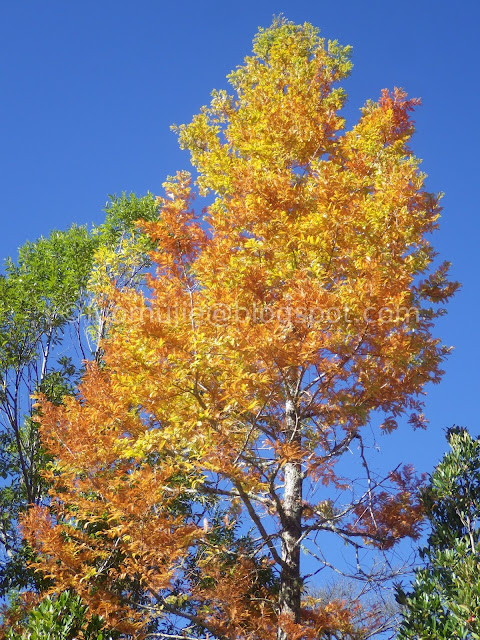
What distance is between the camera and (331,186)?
6750 millimetres

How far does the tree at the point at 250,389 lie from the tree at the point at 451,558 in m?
0.72

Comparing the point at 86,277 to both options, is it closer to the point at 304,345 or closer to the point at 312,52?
the point at 312,52

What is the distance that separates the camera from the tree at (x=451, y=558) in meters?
5.00

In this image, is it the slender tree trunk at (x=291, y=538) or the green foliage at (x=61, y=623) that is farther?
the slender tree trunk at (x=291, y=538)

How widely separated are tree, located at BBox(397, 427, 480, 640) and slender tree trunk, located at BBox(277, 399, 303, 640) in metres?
1.53

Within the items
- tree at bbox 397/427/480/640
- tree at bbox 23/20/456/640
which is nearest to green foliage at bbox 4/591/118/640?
tree at bbox 23/20/456/640

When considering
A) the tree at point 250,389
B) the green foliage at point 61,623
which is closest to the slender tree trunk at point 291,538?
the tree at point 250,389

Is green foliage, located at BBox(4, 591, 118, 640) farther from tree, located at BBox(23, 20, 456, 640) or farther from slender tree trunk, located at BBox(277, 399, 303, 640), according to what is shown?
slender tree trunk, located at BBox(277, 399, 303, 640)

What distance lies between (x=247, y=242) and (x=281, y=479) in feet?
13.0

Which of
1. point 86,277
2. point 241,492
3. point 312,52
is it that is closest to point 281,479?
point 241,492

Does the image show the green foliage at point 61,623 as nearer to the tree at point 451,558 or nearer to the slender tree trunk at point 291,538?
the slender tree trunk at point 291,538

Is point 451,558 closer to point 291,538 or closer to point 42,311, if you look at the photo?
point 291,538

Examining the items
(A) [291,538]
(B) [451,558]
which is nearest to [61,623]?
(A) [291,538]

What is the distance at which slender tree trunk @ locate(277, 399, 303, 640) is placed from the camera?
6.76 m
